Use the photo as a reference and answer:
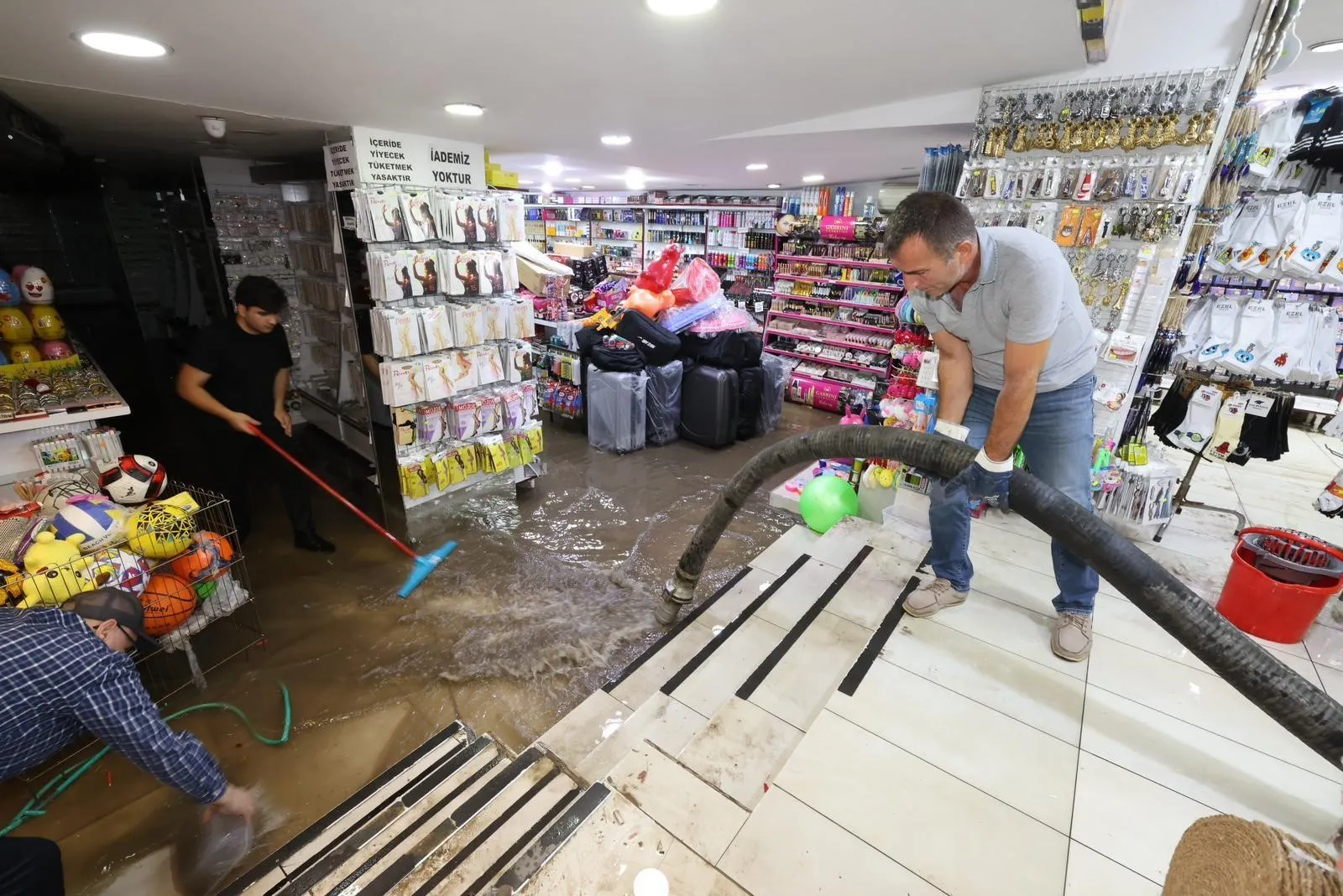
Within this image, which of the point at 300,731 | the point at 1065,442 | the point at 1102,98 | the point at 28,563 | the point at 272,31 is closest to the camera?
the point at 272,31

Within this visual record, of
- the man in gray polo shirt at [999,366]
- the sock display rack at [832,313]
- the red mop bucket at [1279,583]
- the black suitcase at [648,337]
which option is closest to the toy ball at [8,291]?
the black suitcase at [648,337]

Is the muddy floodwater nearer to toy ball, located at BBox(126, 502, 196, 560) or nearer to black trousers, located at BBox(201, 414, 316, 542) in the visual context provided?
black trousers, located at BBox(201, 414, 316, 542)

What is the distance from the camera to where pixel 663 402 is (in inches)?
219

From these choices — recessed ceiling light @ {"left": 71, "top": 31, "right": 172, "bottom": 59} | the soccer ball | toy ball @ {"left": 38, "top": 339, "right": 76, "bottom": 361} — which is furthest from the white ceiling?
the soccer ball

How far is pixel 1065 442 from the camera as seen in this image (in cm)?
219

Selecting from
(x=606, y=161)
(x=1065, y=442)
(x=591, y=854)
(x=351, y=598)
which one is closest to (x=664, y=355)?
(x=606, y=161)

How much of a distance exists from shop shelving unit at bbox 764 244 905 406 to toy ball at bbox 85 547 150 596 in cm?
622

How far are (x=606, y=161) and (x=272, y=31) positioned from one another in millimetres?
4156

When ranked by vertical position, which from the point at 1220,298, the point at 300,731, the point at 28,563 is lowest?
the point at 300,731

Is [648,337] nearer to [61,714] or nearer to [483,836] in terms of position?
[483,836]

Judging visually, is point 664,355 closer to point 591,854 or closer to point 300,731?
point 300,731

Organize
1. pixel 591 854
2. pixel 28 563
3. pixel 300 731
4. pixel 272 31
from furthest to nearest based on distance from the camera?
1. pixel 300 731
2. pixel 28 563
3. pixel 272 31
4. pixel 591 854

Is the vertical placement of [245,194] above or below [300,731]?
above

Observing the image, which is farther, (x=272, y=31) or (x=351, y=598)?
(x=351, y=598)
